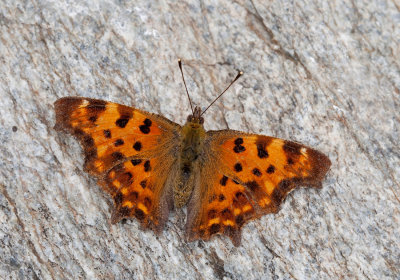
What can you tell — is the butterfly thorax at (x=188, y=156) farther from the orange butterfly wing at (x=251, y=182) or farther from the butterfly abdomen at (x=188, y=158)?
the orange butterfly wing at (x=251, y=182)

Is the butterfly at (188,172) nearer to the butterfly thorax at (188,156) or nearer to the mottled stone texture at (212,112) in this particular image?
the butterfly thorax at (188,156)

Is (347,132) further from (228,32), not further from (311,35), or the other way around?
(228,32)

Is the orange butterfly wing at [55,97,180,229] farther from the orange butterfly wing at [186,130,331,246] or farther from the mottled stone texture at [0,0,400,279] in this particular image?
the orange butterfly wing at [186,130,331,246]

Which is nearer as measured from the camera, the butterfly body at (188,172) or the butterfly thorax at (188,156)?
the butterfly body at (188,172)

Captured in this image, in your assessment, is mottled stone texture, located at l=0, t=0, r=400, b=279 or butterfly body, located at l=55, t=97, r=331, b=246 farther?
mottled stone texture, located at l=0, t=0, r=400, b=279

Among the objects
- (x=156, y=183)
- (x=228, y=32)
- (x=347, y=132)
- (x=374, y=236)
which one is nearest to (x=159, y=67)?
(x=228, y=32)

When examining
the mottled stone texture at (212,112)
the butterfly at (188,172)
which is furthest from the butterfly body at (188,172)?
the mottled stone texture at (212,112)

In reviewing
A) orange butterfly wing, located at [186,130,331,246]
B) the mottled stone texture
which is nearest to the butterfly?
orange butterfly wing, located at [186,130,331,246]

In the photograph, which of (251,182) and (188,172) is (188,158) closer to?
(188,172)
